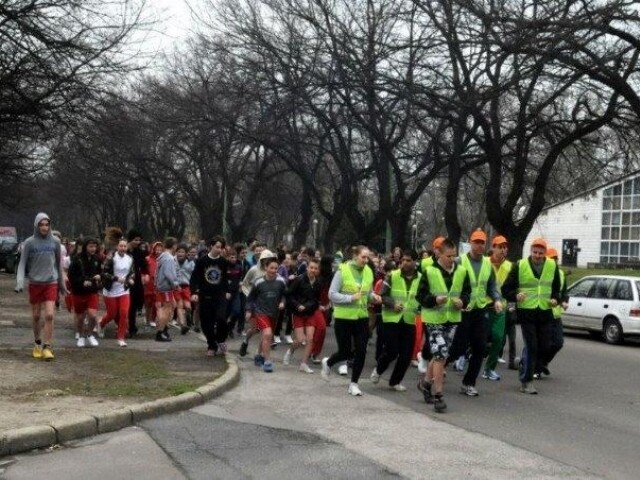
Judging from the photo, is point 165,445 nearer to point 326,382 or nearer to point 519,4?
point 326,382

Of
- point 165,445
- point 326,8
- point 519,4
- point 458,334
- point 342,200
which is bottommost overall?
point 165,445

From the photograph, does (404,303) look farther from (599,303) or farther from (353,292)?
(599,303)

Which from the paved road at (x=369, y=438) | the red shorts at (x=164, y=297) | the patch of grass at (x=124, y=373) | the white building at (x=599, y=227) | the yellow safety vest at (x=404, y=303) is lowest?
the paved road at (x=369, y=438)

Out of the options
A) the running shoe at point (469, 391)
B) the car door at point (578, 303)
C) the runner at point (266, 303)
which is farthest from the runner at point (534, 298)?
the car door at point (578, 303)

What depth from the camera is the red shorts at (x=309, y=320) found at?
12117 millimetres

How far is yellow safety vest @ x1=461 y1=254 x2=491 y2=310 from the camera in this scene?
32.3ft

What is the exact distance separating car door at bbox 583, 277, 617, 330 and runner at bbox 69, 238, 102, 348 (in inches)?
429

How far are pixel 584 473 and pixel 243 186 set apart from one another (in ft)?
138

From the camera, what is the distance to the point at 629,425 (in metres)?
8.77

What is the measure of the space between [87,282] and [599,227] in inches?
2663

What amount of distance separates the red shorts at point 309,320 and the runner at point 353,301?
146 centimetres

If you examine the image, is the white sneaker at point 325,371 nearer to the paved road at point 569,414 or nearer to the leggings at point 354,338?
the leggings at point 354,338

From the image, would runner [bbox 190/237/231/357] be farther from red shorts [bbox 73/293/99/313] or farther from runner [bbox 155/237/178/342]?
runner [bbox 155/237/178/342]

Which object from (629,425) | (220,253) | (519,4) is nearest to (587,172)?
(519,4)
